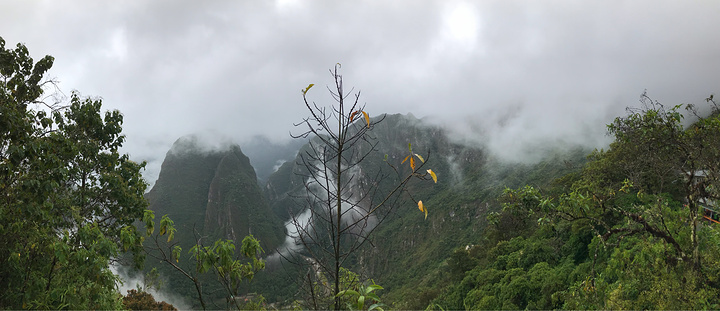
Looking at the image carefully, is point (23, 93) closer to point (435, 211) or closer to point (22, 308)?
point (22, 308)

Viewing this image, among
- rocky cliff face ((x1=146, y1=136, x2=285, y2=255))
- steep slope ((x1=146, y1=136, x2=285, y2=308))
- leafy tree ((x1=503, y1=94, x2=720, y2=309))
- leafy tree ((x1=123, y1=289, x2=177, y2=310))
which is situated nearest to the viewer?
leafy tree ((x1=503, y1=94, x2=720, y2=309))

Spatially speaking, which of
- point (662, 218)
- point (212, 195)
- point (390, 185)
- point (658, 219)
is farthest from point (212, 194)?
point (662, 218)

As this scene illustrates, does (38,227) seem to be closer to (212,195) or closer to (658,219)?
(658,219)

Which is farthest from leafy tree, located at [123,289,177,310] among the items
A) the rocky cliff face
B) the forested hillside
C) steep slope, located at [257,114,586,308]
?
the rocky cliff face

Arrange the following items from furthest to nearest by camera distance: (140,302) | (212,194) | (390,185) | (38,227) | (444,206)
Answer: (212,194), (444,206), (390,185), (140,302), (38,227)

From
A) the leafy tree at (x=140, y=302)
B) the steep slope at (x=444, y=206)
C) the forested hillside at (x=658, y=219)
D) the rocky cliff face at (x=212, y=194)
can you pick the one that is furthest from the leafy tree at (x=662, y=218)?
the rocky cliff face at (x=212, y=194)

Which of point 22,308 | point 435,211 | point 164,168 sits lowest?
point 22,308

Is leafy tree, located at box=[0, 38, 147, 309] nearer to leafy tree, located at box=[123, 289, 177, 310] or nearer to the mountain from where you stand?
leafy tree, located at box=[123, 289, 177, 310]

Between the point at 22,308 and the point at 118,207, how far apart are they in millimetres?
3812

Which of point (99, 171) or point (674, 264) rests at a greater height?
point (99, 171)

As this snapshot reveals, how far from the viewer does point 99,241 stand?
11.0 ft

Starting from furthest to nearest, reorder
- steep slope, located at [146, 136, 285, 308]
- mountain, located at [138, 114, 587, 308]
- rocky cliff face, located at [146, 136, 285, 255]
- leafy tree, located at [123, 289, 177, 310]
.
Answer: rocky cliff face, located at [146, 136, 285, 255] < steep slope, located at [146, 136, 285, 308] < mountain, located at [138, 114, 587, 308] < leafy tree, located at [123, 289, 177, 310]

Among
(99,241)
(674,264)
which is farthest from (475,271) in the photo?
(99,241)

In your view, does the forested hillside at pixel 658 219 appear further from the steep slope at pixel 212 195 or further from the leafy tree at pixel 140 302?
the steep slope at pixel 212 195
